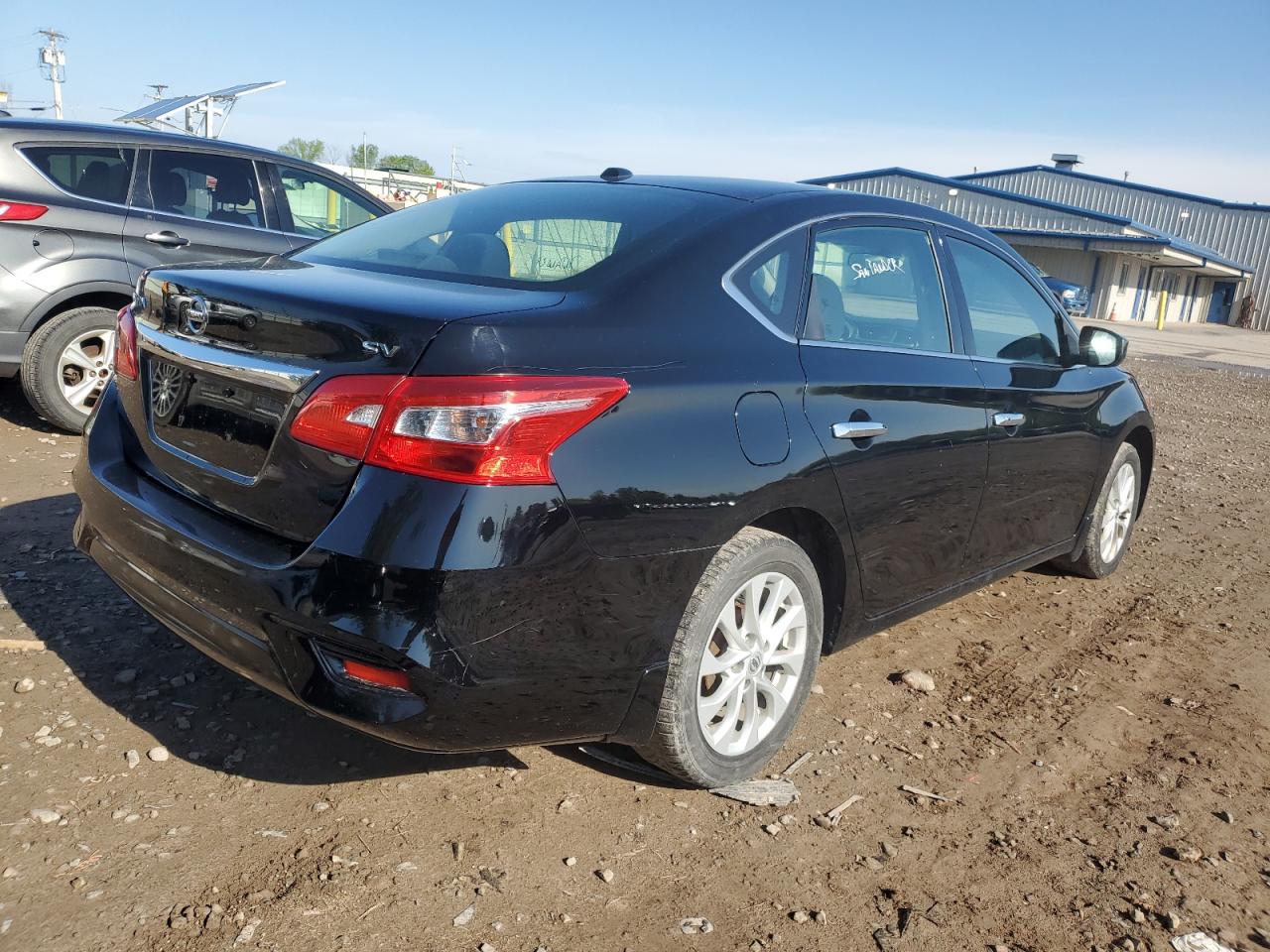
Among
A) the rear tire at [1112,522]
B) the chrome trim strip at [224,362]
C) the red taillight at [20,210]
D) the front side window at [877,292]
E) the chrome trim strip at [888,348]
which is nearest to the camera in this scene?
the chrome trim strip at [224,362]

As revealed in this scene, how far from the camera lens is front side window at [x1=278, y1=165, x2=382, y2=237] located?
6824 millimetres

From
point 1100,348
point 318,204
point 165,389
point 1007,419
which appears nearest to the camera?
point 165,389

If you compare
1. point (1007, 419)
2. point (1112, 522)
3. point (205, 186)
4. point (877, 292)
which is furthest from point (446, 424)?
point (205, 186)

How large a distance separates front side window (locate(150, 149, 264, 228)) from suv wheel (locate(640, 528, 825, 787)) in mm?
4956

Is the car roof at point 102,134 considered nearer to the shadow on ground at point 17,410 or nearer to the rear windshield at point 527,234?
the shadow on ground at point 17,410

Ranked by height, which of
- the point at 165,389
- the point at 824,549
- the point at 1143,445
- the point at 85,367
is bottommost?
the point at 85,367

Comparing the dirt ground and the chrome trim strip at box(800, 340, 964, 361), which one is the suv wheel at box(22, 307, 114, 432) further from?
the chrome trim strip at box(800, 340, 964, 361)

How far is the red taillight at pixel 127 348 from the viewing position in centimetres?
291

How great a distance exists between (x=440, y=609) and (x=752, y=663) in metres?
1.03

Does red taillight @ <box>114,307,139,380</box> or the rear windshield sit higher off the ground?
the rear windshield

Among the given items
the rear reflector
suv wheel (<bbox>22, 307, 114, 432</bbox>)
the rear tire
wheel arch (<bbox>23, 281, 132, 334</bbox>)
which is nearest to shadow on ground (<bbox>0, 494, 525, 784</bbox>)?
the rear reflector

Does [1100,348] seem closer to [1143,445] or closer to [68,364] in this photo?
[1143,445]

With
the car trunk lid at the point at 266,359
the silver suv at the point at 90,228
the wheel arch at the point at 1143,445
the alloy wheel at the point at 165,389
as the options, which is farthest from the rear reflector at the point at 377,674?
the silver suv at the point at 90,228

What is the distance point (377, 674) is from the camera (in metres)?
2.24
